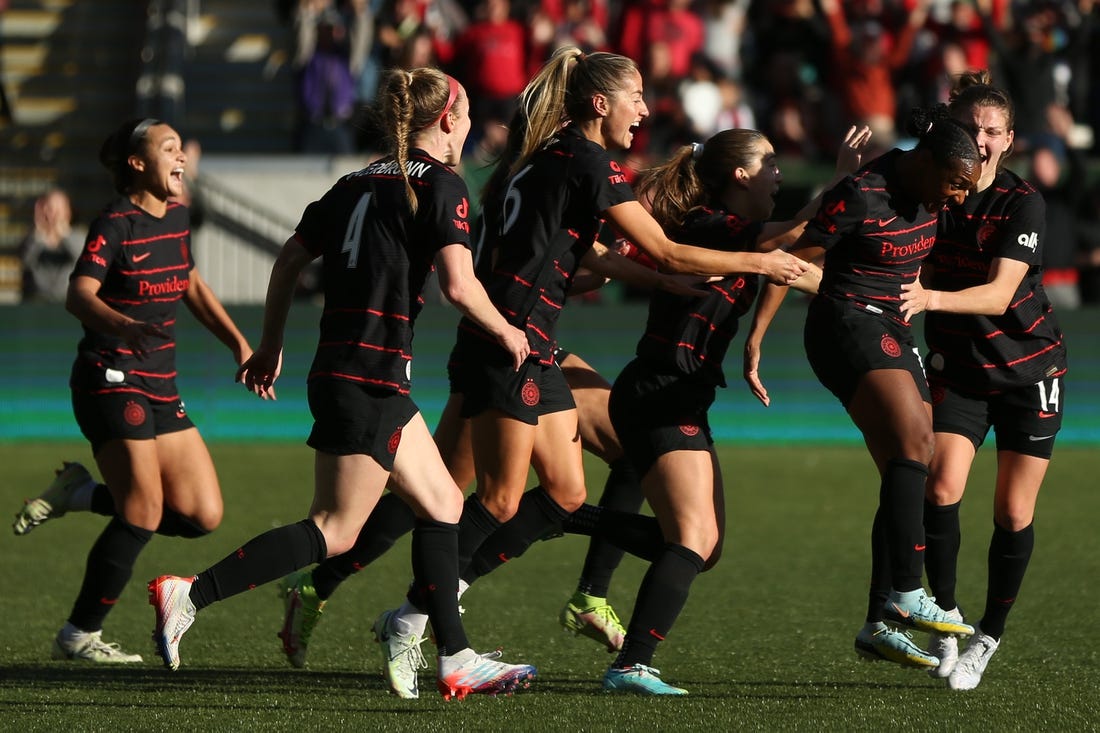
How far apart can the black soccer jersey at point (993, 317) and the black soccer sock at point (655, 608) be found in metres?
1.18

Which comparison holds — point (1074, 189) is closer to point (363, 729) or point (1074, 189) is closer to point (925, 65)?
point (925, 65)

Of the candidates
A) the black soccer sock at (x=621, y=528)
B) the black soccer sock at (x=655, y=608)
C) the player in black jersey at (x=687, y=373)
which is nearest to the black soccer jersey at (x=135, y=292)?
the black soccer sock at (x=621, y=528)

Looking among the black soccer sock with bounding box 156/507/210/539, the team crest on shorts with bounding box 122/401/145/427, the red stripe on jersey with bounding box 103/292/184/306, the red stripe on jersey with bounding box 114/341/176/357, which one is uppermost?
the red stripe on jersey with bounding box 103/292/184/306

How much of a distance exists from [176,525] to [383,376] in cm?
170

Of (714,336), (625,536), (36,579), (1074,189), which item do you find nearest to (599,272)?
(714,336)

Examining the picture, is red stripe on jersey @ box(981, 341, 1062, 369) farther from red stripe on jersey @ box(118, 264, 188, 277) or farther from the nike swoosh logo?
red stripe on jersey @ box(118, 264, 188, 277)

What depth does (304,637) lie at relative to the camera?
5.66 metres

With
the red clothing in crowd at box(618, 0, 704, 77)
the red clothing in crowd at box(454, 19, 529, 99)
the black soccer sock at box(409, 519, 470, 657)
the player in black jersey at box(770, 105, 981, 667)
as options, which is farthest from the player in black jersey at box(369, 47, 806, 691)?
Answer: the red clothing in crowd at box(618, 0, 704, 77)

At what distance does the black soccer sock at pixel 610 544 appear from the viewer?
5969 mm

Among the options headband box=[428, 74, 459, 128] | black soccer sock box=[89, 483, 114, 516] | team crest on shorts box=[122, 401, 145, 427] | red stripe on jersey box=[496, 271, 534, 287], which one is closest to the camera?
headband box=[428, 74, 459, 128]

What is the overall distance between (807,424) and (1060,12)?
4814 mm

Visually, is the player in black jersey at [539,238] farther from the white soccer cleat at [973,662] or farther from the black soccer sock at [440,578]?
the white soccer cleat at [973,662]

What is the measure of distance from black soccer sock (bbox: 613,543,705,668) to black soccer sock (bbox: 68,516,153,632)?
1.87 metres

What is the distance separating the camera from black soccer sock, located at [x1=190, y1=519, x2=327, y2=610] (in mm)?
4883
